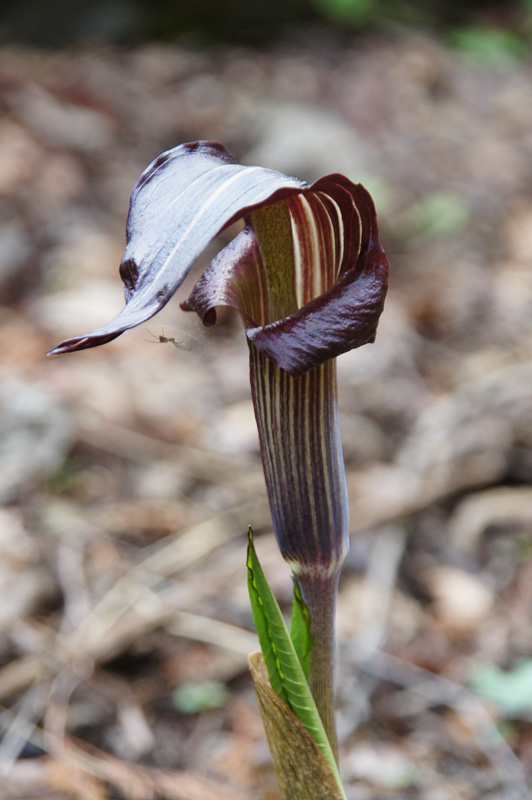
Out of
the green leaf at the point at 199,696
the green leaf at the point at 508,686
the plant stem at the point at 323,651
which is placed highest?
the plant stem at the point at 323,651

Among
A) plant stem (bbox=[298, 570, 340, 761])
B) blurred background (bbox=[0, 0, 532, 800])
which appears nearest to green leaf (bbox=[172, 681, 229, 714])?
blurred background (bbox=[0, 0, 532, 800])

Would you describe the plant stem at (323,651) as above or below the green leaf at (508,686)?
above

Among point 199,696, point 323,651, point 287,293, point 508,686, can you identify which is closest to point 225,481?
point 199,696

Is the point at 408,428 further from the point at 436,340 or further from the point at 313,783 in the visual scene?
the point at 313,783

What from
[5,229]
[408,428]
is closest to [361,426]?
[408,428]

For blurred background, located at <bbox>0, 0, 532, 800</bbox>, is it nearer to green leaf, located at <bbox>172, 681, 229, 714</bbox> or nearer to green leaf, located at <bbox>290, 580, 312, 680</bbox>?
green leaf, located at <bbox>172, 681, 229, 714</bbox>

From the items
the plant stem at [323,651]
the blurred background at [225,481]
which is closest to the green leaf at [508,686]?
→ the blurred background at [225,481]

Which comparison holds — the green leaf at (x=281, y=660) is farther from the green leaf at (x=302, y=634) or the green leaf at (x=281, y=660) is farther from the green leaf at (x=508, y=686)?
the green leaf at (x=508, y=686)
